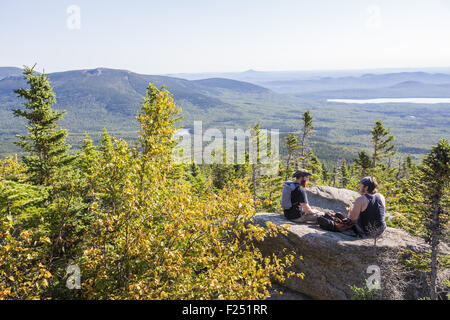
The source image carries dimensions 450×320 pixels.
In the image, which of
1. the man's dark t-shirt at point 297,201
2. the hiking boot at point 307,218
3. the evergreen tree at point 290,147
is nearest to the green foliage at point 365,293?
the hiking boot at point 307,218

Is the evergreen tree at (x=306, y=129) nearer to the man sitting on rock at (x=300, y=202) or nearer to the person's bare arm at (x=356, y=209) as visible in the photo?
the man sitting on rock at (x=300, y=202)

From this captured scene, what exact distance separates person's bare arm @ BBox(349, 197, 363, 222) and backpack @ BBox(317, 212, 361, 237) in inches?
15.0

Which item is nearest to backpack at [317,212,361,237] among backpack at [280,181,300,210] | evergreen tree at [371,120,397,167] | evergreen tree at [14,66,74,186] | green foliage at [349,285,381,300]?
backpack at [280,181,300,210]

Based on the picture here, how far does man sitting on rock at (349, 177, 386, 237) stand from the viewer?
8.65 meters

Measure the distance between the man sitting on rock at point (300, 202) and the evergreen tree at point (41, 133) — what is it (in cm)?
1401

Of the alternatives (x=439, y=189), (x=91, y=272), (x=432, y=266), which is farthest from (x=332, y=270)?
(x=91, y=272)

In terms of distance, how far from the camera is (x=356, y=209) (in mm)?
8961

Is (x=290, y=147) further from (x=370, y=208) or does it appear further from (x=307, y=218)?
(x=370, y=208)

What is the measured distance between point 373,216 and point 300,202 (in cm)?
244

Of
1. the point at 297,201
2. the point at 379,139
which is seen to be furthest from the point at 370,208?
the point at 379,139

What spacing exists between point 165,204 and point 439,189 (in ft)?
36.9

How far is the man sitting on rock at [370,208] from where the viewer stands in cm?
865

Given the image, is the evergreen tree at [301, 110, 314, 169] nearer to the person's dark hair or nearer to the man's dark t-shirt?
the man's dark t-shirt

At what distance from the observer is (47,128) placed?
16.4m
